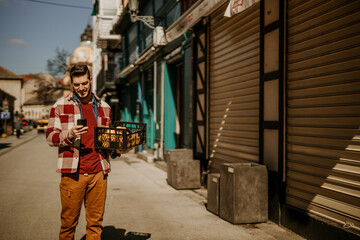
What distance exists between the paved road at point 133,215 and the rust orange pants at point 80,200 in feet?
5.29

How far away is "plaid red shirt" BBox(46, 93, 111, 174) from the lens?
346cm

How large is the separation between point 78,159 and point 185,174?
573 cm

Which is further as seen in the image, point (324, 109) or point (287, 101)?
point (287, 101)

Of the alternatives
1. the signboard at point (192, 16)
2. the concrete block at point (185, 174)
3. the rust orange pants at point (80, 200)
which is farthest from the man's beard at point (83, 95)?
the concrete block at point (185, 174)

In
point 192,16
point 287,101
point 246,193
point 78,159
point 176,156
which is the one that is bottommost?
point 246,193

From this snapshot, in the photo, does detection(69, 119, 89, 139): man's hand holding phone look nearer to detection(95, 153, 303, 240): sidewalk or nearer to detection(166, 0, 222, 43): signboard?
detection(95, 153, 303, 240): sidewalk

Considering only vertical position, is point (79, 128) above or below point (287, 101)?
below

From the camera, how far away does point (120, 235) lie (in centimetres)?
532

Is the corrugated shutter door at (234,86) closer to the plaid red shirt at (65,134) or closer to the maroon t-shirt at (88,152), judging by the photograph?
the maroon t-shirt at (88,152)

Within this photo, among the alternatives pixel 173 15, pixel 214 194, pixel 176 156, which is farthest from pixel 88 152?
pixel 173 15

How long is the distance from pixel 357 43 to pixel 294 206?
2.53m

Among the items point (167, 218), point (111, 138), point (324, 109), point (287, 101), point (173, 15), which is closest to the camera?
point (111, 138)

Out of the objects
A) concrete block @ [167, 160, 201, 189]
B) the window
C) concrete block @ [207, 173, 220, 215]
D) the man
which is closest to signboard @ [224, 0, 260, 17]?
concrete block @ [207, 173, 220, 215]

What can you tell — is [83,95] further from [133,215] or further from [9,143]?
[9,143]
